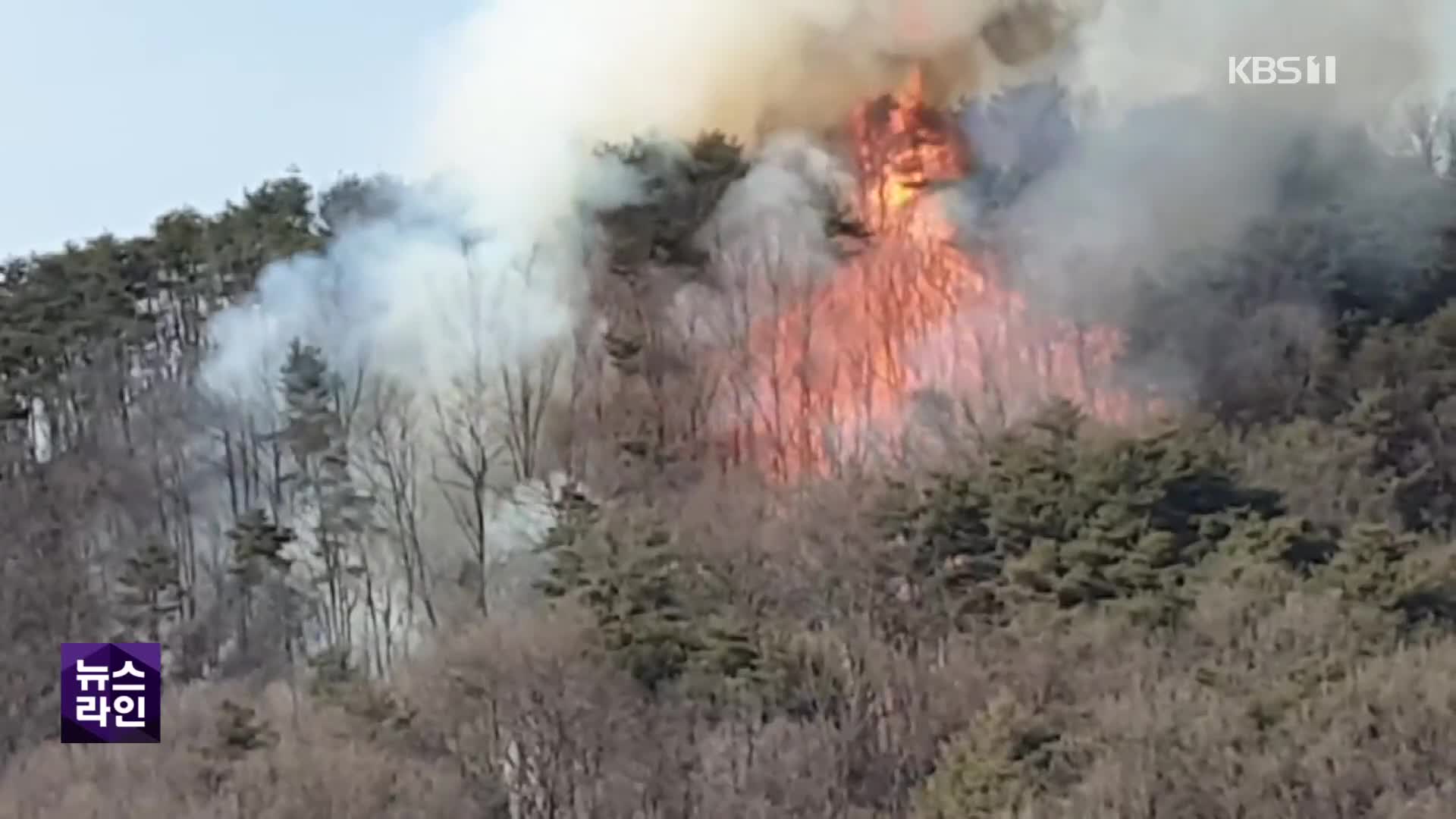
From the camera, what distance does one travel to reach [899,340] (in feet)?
98.6

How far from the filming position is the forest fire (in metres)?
28.6

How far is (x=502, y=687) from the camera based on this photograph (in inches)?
805

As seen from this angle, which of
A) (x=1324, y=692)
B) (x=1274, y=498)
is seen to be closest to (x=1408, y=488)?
(x=1274, y=498)

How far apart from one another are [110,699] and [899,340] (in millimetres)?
14155

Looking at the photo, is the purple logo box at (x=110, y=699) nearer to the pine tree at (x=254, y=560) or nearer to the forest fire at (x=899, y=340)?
the pine tree at (x=254, y=560)

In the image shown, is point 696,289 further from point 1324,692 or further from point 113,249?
point 1324,692

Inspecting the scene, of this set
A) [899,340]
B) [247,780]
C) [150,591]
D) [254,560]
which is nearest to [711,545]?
[247,780]

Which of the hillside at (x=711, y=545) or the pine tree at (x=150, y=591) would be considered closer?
the hillside at (x=711, y=545)

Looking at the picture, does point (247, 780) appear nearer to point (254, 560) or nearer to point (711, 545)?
point (711, 545)

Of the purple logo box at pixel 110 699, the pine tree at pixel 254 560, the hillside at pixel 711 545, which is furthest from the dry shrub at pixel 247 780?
the pine tree at pixel 254 560

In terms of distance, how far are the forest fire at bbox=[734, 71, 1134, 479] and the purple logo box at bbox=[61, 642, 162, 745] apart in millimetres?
10582

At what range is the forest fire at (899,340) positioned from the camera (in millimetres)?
28625

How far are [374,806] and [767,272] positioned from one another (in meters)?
13.7

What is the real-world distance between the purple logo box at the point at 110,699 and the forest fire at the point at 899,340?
34.7 feet
